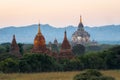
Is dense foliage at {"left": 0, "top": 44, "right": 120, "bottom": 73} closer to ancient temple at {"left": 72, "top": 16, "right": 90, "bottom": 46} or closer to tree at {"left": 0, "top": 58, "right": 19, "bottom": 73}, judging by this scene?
tree at {"left": 0, "top": 58, "right": 19, "bottom": 73}

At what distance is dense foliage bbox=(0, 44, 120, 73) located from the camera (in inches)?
1588

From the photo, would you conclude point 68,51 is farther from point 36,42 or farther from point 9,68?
point 9,68

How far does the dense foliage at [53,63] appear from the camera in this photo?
1588 inches

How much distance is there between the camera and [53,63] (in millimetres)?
43781

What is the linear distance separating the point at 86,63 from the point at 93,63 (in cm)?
97

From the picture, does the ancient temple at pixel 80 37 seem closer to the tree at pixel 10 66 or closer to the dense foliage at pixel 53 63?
the dense foliage at pixel 53 63

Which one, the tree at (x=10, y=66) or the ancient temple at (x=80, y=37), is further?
the ancient temple at (x=80, y=37)

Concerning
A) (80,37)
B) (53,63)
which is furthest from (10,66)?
(80,37)

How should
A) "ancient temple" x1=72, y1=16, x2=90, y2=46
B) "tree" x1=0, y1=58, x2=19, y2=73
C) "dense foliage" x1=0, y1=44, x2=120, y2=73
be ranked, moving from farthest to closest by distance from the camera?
1. "ancient temple" x1=72, y1=16, x2=90, y2=46
2. "dense foliage" x1=0, y1=44, x2=120, y2=73
3. "tree" x1=0, y1=58, x2=19, y2=73

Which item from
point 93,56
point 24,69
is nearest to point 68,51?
point 93,56

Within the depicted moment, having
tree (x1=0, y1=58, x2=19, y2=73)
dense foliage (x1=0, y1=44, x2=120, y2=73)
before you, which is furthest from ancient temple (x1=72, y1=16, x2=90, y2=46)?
tree (x1=0, y1=58, x2=19, y2=73)

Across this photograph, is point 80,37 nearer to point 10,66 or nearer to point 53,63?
point 53,63

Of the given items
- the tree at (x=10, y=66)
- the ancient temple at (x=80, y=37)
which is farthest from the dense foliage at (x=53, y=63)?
the ancient temple at (x=80, y=37)

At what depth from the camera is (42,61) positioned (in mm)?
43406
